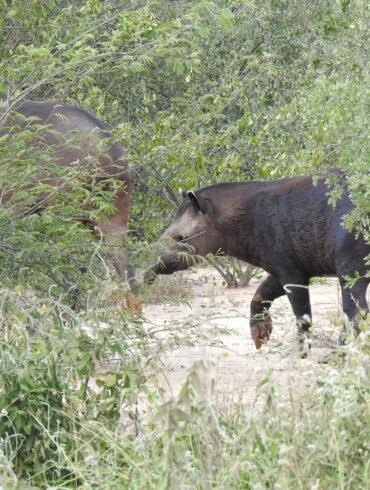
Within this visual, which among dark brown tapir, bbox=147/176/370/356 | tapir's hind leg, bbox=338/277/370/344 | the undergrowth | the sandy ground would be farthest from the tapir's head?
the undergrowth

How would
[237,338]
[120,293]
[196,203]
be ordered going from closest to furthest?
[120,293] → [196,203] → [237,338]

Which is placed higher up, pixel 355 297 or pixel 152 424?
pixel 355 297

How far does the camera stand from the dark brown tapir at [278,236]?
9266 mm

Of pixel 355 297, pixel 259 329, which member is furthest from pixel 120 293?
pixel 259 329

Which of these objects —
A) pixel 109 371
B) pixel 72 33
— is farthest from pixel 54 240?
pixel 109 371

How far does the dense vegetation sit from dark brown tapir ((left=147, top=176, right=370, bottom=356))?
0.82 meters

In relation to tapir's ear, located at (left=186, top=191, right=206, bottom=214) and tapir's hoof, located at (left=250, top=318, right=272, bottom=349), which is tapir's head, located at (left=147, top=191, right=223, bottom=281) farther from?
tapir's hoof, located at (left=250, top=318, right=272, bottom=349)

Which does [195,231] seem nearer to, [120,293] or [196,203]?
[196,203]

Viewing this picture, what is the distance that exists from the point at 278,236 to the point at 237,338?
4.34 feet

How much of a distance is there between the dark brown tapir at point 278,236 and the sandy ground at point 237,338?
237mm

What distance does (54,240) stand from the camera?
314 inches

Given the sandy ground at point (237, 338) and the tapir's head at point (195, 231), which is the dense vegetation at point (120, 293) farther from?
the tapir's head at point (195, 231)

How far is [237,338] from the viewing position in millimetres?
10914

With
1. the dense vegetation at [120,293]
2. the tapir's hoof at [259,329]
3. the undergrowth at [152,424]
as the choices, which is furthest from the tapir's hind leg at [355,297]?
the undergrowth at [152,424]
